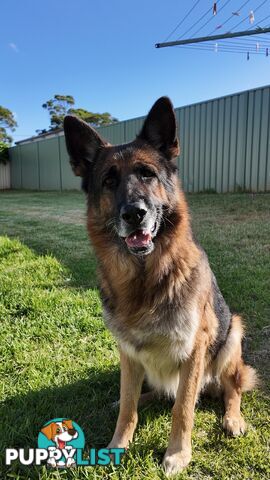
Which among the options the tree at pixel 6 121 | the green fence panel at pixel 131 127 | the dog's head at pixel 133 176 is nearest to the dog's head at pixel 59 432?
the dog's head at pixel 133 176

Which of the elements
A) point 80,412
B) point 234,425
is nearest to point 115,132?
point 80,412

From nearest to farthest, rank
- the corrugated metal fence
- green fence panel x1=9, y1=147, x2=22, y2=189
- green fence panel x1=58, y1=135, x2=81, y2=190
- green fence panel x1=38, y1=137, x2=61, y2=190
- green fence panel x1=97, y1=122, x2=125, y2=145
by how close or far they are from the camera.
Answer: the corrugated metal fence, green fence panel x1=97, y1=122, x2=125, y2=145, green fence panel x1=58, y1=135, x2=81, y2=190, green fence panel x1=38, y1=137, x2=61, y2=190, green fence panel x1=9, y1=147, x2=22, y2=189

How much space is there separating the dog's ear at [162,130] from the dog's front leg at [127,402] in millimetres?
1399

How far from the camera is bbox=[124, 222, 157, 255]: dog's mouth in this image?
2100mm

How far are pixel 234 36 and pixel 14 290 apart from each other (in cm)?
884

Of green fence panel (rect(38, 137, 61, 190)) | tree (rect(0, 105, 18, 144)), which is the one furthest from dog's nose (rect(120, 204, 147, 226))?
tree (rect(0, 105, 18, 144))

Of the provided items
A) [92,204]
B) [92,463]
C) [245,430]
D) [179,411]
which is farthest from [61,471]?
[92,204]

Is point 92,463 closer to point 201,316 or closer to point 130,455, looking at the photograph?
point 130,455

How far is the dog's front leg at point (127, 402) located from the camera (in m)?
2.06

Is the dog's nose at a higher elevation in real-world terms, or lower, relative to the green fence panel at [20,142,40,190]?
lower

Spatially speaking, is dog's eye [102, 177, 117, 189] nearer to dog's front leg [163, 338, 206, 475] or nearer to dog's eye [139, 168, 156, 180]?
dog's eye [139, 168, 156, 180]

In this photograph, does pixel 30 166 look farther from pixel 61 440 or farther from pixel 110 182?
pixel 61 440

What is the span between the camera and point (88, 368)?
2.72 metres

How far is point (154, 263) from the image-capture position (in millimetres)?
2184
